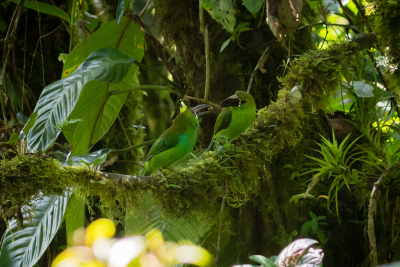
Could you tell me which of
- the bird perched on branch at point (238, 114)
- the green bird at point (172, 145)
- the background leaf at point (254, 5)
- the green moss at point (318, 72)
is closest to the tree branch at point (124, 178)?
the green bird at point (172, 145)

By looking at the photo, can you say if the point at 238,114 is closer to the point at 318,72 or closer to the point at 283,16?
the point at 318,72

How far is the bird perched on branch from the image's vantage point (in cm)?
221

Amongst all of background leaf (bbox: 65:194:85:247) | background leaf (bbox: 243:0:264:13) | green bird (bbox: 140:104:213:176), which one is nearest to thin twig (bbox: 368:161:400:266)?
green bird (bbox: 140:104:213:176)

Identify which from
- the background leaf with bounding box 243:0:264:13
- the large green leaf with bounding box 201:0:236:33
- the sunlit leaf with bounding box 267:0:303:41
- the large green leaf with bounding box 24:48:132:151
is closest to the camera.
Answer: the large green leaf with bounding box 201:0:236:33

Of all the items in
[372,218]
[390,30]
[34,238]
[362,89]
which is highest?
[390,30]

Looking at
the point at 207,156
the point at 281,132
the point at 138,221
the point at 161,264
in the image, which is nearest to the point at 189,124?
the point at 207,156

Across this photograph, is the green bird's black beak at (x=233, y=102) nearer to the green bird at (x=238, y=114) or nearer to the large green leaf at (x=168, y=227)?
the green bird at (x=238, y=114)

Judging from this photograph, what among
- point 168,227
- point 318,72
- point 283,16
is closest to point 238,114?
point 318,72

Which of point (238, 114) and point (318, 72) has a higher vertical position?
point (318, 72)

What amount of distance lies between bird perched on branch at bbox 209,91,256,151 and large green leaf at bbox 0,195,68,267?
1.11 m

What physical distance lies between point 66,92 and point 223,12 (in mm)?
1345

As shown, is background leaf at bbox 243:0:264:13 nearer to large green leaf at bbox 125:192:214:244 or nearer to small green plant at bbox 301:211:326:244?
large green leaf at bbox 125:192:214:244

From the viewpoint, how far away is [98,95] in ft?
8.86

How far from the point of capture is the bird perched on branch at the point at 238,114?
221 centimetres
